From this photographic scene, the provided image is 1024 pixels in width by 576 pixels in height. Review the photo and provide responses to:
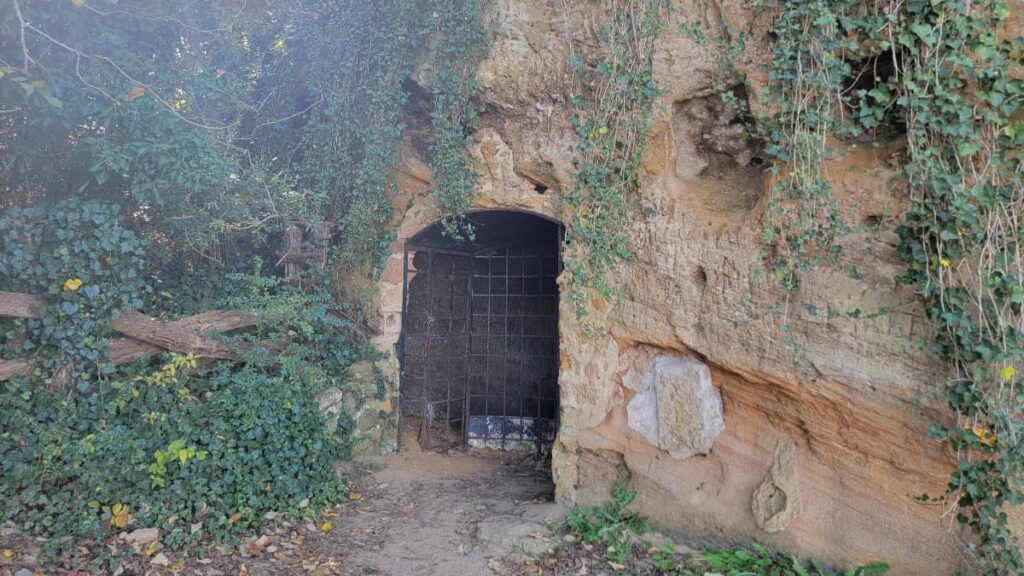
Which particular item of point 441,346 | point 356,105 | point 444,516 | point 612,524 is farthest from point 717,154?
point 441,346

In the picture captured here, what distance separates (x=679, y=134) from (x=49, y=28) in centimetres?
418

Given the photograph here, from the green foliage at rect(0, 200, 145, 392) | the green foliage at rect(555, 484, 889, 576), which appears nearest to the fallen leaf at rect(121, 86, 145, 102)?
the green foliage at rect(0, 200, 145, 392)

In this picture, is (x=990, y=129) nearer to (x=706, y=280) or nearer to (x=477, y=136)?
(x=706, y=280)

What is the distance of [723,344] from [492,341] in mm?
3563

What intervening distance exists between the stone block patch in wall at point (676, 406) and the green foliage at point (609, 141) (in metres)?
0.62

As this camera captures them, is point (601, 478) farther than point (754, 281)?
Yes

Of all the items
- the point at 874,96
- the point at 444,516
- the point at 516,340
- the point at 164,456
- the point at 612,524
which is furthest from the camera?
the point at 516,340

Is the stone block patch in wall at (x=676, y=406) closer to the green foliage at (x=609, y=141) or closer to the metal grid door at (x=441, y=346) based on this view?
the green foliage at (x=609, y=141)

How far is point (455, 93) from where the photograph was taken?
194 inches

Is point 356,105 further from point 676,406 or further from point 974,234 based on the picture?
point 974,234

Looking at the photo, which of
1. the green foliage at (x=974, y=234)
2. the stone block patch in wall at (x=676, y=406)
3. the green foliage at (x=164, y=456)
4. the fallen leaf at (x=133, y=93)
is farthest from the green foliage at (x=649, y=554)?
the fallen leaf at (x=133, y=93)

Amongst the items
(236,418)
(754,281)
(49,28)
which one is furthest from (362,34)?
(754,281)

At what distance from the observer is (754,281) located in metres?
3.83

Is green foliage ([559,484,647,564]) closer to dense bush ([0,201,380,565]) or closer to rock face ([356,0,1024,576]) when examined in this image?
rock face ([356,0,1024,576])
